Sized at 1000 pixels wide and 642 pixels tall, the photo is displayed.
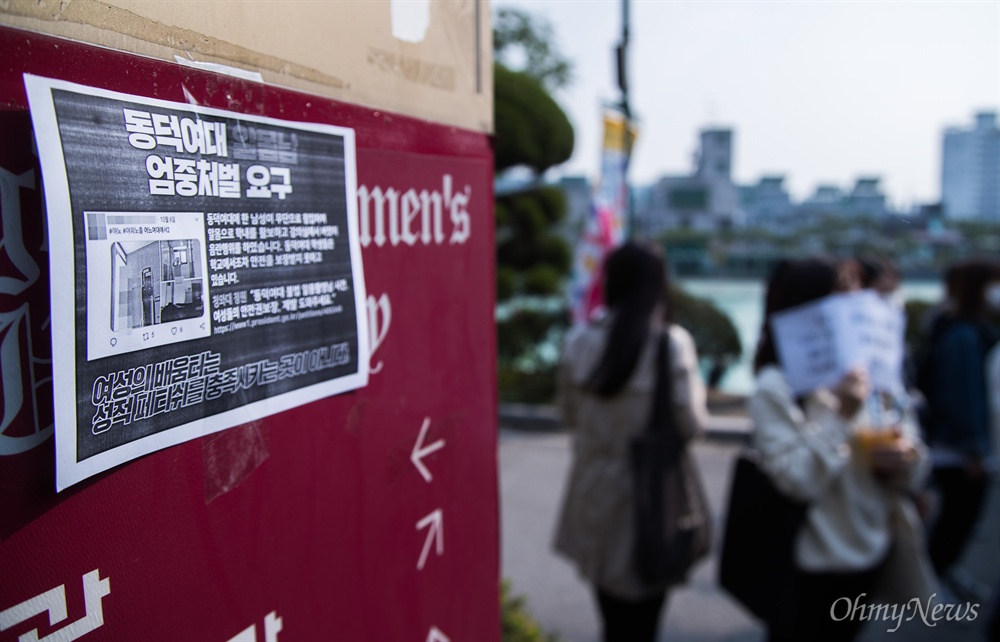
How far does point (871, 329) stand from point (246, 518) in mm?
2303

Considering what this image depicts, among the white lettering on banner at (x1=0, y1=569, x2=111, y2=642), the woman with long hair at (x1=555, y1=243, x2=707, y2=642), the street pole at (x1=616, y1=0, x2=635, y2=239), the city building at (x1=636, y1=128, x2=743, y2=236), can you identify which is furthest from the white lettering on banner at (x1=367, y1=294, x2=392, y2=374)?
the city building at (x1=636, y1=128, x2=743, y2=236)

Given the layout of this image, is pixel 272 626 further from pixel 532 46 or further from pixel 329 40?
pixel 532 46

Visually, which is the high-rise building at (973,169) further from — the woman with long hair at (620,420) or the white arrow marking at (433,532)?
the white arrow marking at (433,532)

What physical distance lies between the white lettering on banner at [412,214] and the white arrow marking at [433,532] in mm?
431

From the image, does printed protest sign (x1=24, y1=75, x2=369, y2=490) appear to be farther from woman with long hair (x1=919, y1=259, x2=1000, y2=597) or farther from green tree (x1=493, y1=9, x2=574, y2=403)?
green tree (x1=493, y1=9, x2=574, y2=403)

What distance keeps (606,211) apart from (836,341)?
3608mm

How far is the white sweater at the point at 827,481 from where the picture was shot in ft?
8.30

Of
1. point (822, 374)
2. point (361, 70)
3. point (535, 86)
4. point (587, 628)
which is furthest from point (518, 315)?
point (361, 70)

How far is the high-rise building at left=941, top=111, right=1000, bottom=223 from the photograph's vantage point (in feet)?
6.42

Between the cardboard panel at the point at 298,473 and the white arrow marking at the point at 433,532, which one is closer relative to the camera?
the cardboard panel at the point at 298,473

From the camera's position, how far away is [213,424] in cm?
81

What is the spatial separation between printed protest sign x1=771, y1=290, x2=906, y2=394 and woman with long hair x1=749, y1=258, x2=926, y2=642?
48 mm

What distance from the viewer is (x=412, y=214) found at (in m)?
1.15

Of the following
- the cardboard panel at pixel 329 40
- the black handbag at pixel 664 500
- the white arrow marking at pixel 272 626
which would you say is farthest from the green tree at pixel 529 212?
the white arrow marking at pixel 272 626
